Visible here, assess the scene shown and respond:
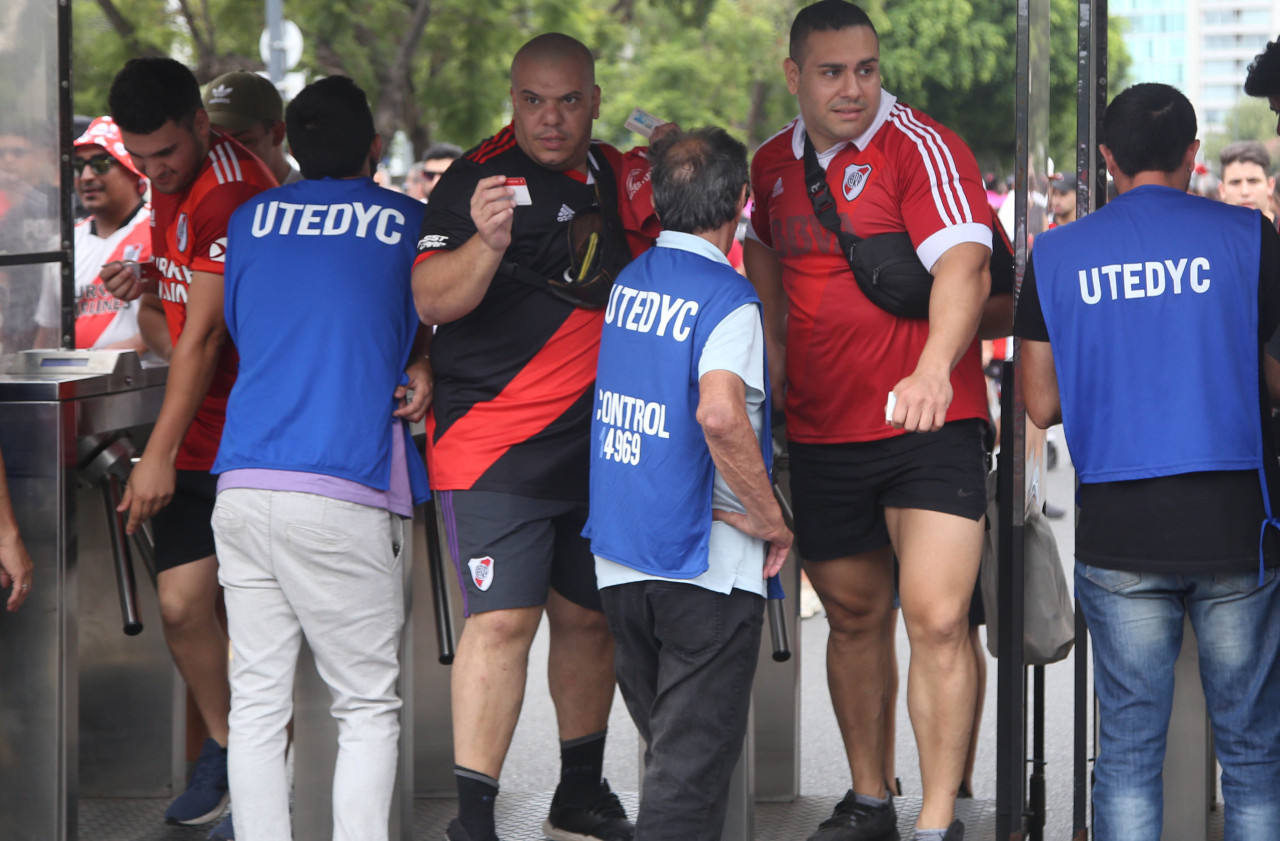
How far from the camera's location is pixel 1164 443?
283 centimetres

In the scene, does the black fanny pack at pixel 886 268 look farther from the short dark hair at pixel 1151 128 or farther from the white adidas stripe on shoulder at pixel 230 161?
the white adidas stripe on shoulder at pixel 230 161

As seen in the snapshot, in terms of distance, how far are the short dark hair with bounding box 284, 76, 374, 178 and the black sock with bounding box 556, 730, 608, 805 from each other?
4.68 ft

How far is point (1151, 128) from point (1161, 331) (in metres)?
0.39

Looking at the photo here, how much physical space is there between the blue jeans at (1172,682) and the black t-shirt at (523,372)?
3.66ft

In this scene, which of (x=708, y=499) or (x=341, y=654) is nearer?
(x=708, y=499)

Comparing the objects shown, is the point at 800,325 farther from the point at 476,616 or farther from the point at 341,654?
the point at 341,654

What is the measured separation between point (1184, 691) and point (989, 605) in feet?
1.47

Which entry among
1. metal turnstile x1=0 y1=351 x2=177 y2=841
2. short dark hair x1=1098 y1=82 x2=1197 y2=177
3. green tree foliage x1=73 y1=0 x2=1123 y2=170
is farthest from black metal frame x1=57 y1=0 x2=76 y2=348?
green tree foliage x1=73 y1=0 x2=1123 y2=170

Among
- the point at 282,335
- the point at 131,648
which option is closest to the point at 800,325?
the point at 282,335

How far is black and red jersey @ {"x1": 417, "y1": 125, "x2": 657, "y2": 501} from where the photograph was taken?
10.9 ft

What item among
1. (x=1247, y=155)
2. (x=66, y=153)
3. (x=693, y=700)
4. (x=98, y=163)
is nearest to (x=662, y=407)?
(x=693, y=700)

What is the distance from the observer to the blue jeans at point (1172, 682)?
2863mm

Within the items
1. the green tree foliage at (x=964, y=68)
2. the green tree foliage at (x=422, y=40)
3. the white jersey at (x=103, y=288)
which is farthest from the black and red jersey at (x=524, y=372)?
the green tree foliage at (x=964, y=68)

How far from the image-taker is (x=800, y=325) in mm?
3373
